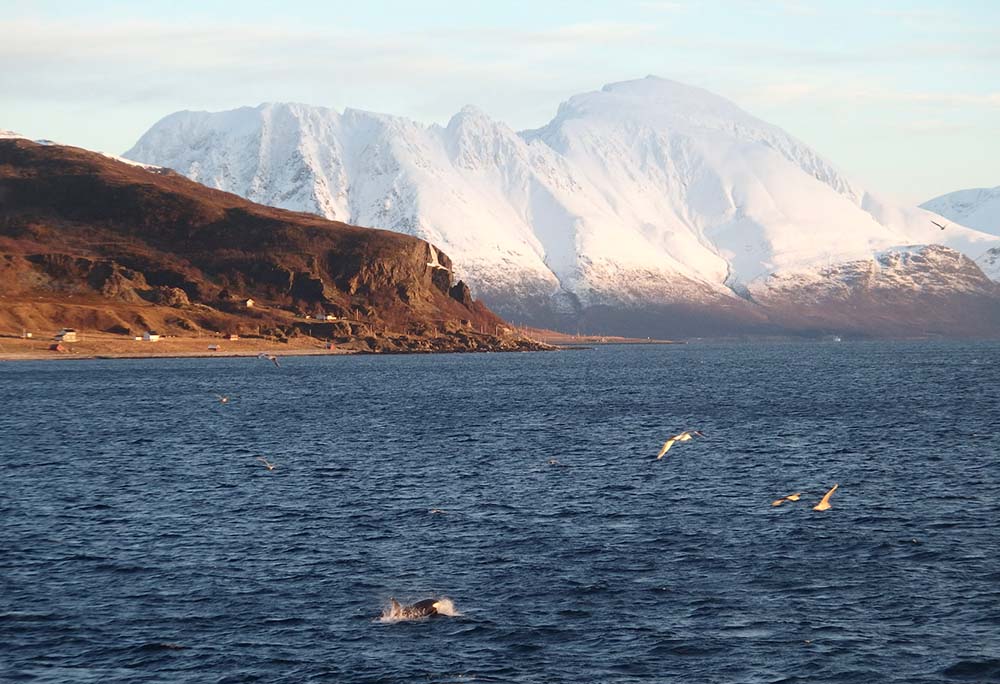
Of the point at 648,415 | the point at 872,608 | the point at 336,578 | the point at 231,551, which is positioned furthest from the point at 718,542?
the point at 648,415

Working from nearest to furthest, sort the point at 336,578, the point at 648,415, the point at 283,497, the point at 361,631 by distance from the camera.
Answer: the point at 361,631, the point at 336,578, the point at 283,497, the point at 648,415

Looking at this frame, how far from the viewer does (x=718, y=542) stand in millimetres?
64250

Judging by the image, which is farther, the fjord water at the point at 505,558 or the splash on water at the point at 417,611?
the splash on water at the point at 417,611

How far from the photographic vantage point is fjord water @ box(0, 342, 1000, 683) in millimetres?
45531

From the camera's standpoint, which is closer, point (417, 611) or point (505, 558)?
point (417, 611)

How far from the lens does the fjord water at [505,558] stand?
149 feet

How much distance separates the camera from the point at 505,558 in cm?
6084

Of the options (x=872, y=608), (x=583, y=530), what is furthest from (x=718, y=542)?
(x=872, y=608)

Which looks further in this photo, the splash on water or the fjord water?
the splash on water

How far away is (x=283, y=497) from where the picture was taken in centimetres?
8100

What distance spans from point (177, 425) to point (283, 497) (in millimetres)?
59346

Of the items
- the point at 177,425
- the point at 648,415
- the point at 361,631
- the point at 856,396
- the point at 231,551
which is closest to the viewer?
the point at 361,631

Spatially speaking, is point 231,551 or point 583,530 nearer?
point 231,551

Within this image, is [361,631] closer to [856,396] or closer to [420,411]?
[420,411]
